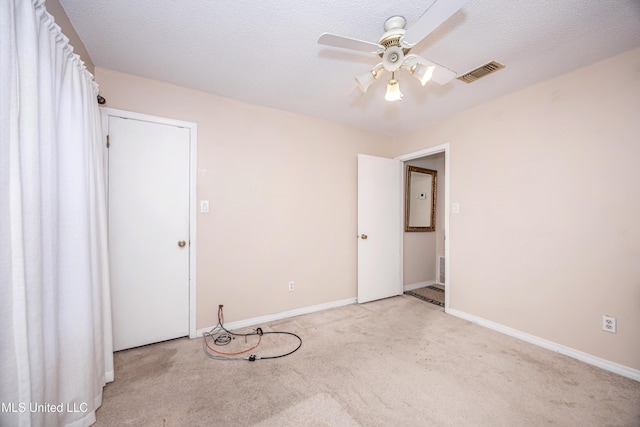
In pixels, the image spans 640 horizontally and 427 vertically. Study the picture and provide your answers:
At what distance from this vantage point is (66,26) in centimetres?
164

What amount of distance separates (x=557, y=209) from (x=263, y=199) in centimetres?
288

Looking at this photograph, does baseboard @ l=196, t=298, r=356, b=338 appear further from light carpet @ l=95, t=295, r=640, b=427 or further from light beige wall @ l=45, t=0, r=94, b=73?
light beige wall @ l=45, t=0, r=94, b=73

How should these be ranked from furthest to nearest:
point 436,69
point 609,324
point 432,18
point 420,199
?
point 420,199 → point 609,324 → point 436,69 → point 432,18

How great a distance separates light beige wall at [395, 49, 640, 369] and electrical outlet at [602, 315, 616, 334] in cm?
3

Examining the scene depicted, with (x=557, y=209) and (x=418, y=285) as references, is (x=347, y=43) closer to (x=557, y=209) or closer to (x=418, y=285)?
(x=557, y=209)

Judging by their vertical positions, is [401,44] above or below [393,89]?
above

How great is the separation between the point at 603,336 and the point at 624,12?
232 centimetres

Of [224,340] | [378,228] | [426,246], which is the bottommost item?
[224,340]

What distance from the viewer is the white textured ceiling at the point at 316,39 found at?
154 cm

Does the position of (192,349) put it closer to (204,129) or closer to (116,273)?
(116,273)

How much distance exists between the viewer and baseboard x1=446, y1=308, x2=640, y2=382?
190 cm

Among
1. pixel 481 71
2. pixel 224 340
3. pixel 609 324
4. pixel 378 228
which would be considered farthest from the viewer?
Result: pixel 378 228

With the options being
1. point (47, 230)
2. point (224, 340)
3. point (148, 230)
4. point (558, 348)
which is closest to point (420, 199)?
point (558, 348)

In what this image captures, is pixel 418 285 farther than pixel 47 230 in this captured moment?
Yes
